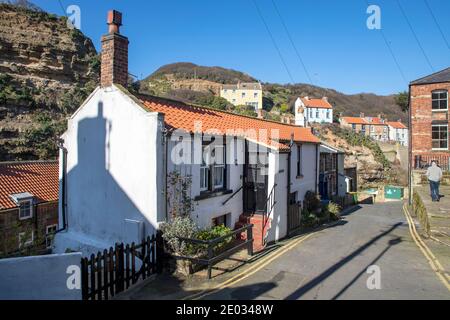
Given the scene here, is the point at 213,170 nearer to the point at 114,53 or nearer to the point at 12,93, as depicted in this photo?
the point at 114,53

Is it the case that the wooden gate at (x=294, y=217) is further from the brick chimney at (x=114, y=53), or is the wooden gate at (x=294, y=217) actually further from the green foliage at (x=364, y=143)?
the green foliage at (x=364, y=143)

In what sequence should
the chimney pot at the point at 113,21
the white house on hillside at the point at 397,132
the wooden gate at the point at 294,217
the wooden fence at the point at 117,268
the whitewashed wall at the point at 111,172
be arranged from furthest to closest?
the white house on hillside at the point at 397,132, the wooden gate at the point at 294,217, the chimney pot at the point at 113,21, the whitewashed wall at the point at 111,172, the wooden fence at the point at 117,268

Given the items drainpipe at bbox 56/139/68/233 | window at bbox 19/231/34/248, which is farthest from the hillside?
drainpipe at bbox 56/139/68/233

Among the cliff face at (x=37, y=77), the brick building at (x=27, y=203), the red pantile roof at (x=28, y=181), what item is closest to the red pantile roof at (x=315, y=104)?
the cliff face at (x=37, y=77)

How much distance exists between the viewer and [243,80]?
12406cm

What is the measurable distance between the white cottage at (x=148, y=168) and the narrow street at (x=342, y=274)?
2423 millimetres

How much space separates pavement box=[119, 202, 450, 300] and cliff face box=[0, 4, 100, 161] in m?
33.5

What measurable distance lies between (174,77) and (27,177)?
91896mm

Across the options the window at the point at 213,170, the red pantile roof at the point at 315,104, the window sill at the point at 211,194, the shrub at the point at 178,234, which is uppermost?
the red pantile roof at the point at 315,104

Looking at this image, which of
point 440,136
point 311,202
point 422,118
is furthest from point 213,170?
point 440,136

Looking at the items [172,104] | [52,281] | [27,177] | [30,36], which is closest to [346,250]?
[172,104]

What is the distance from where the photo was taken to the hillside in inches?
3578

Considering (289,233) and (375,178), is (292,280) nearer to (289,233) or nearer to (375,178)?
(289,233)

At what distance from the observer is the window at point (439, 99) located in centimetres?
2694
